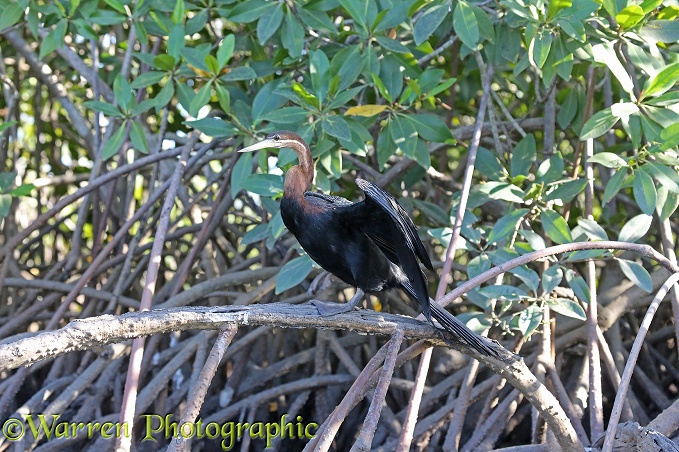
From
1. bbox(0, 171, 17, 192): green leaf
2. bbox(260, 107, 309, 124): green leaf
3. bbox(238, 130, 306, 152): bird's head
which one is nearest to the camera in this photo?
bbox(238, 130, 306, 152): bird's head

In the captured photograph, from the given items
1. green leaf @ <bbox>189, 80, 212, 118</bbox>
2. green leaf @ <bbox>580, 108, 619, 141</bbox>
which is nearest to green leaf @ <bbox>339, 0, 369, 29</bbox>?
green leaf @ <bbox>189, 80, 212, 118</bbox>

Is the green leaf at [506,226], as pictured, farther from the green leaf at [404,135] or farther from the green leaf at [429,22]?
the green leaf at [429,22]

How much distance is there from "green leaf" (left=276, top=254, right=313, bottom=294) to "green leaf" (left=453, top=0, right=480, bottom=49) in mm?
859

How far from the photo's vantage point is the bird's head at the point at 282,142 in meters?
2.55

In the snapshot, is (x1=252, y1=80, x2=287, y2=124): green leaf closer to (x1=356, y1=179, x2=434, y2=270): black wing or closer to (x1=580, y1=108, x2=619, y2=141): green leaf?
(x1=356, y1=179, x2=434, y2=270): black wing

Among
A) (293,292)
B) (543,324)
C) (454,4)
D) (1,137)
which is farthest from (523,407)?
(1,137)

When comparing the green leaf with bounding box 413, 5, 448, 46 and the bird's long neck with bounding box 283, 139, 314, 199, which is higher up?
the green leaf with bounding box 413, 5, 448, 46

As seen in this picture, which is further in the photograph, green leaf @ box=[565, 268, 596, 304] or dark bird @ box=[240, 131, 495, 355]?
green leaf @ box=[565, 268, 596, 304]

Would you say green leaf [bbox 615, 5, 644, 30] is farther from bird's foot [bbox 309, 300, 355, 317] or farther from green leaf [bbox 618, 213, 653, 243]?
bird's foot [bbox 309, 300, 355, 317]

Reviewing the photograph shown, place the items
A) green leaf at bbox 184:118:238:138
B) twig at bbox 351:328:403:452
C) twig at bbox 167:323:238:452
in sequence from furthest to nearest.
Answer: green leaf at bbox 184:118:238:138, twig at bbox 351:328:403:452, twig at bbox 167:323:238:452

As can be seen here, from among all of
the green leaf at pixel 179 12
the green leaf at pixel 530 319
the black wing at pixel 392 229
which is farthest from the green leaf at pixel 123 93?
the green leaf at pixel 530 319

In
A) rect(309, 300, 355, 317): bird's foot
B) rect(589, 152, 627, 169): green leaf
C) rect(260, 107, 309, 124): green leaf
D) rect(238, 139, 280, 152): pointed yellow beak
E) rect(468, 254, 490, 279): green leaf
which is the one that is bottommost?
rect(309, 300, 355, 317): bird's foot

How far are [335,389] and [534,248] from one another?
1420 mm

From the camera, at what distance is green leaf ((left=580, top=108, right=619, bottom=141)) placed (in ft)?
8.24
